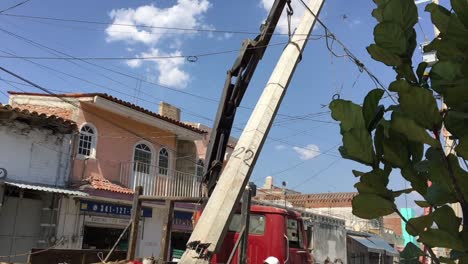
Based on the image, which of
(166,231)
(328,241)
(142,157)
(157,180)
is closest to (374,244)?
(328,241)

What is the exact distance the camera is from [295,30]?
7.35m

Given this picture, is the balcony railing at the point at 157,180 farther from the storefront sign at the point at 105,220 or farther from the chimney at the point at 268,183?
the chimney at the point at 268,183

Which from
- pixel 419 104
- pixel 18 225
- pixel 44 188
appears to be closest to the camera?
pixel 419 104

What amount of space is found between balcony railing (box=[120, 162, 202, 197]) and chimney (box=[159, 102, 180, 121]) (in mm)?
3502

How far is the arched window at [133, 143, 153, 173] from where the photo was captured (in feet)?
60.4

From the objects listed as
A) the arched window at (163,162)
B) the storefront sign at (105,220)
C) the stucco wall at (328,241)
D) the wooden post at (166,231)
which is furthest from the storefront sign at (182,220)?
the wooden post at (166,231)

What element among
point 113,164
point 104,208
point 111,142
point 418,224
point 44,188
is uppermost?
point 111,142

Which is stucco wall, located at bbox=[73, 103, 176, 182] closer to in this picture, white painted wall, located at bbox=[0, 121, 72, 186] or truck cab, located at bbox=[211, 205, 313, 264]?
white painted wall, located at bbox=[0, 121, 72, 186]

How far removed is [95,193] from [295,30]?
10411 millimetres

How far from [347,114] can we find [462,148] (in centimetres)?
38

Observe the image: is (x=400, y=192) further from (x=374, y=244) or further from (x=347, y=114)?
(x=374, y=244)

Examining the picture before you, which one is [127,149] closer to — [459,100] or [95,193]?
[95,193]

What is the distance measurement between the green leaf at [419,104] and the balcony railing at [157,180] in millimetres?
16719

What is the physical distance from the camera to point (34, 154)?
1475 centimetres
